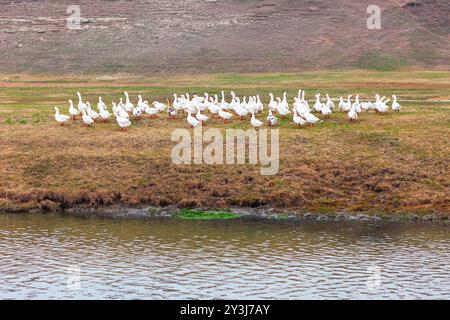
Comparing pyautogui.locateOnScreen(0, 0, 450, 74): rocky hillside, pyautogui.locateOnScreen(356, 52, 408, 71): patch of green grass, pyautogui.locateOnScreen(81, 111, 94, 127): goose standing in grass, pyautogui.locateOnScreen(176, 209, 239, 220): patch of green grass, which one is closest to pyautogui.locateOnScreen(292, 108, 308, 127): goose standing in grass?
pyautogui.locateOnScreen(176, 209, 239, 220): patch of green grass

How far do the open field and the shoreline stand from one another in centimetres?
35

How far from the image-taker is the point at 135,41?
10412 cm

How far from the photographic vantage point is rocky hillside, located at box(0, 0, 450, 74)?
96938mm

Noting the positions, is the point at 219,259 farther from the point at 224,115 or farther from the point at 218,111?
the point at 218,111

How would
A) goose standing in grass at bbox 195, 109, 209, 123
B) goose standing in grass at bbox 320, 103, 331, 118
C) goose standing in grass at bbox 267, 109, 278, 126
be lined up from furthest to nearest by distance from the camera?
goose standing in grass at bbox 320, 103, 331, 118
goose standing in grass at bbox 195, 109, 209, 123
goose standing in grass at bbox 267, 109, 278, 126

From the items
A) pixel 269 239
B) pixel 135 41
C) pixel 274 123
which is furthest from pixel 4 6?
pixel 269 239

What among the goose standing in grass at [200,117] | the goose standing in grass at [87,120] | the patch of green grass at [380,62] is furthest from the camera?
the patch of green grass at [380,62]

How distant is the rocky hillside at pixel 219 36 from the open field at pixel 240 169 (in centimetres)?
5464

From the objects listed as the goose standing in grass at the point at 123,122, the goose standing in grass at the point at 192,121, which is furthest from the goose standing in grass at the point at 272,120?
the goose standing in grass at the point at 123,122

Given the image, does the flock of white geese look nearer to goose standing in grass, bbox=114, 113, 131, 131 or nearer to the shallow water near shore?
goose standing in grass, bbox=114, 113, 131, 131

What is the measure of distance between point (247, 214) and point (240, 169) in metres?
3.19

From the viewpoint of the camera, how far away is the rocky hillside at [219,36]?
96.9 metres

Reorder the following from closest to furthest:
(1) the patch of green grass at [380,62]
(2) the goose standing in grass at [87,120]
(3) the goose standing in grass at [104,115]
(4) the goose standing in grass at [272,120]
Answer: (4) the goose standing in grass at [272,120] → (2) the goose standing in grass at [87,120] → (3) the goose standing in grass at [104,115] → (1) the patch of green grass at [380,62]

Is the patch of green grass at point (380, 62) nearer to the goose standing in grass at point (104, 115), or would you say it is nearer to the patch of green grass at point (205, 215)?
the goose standing in grass at point (104, 115)
